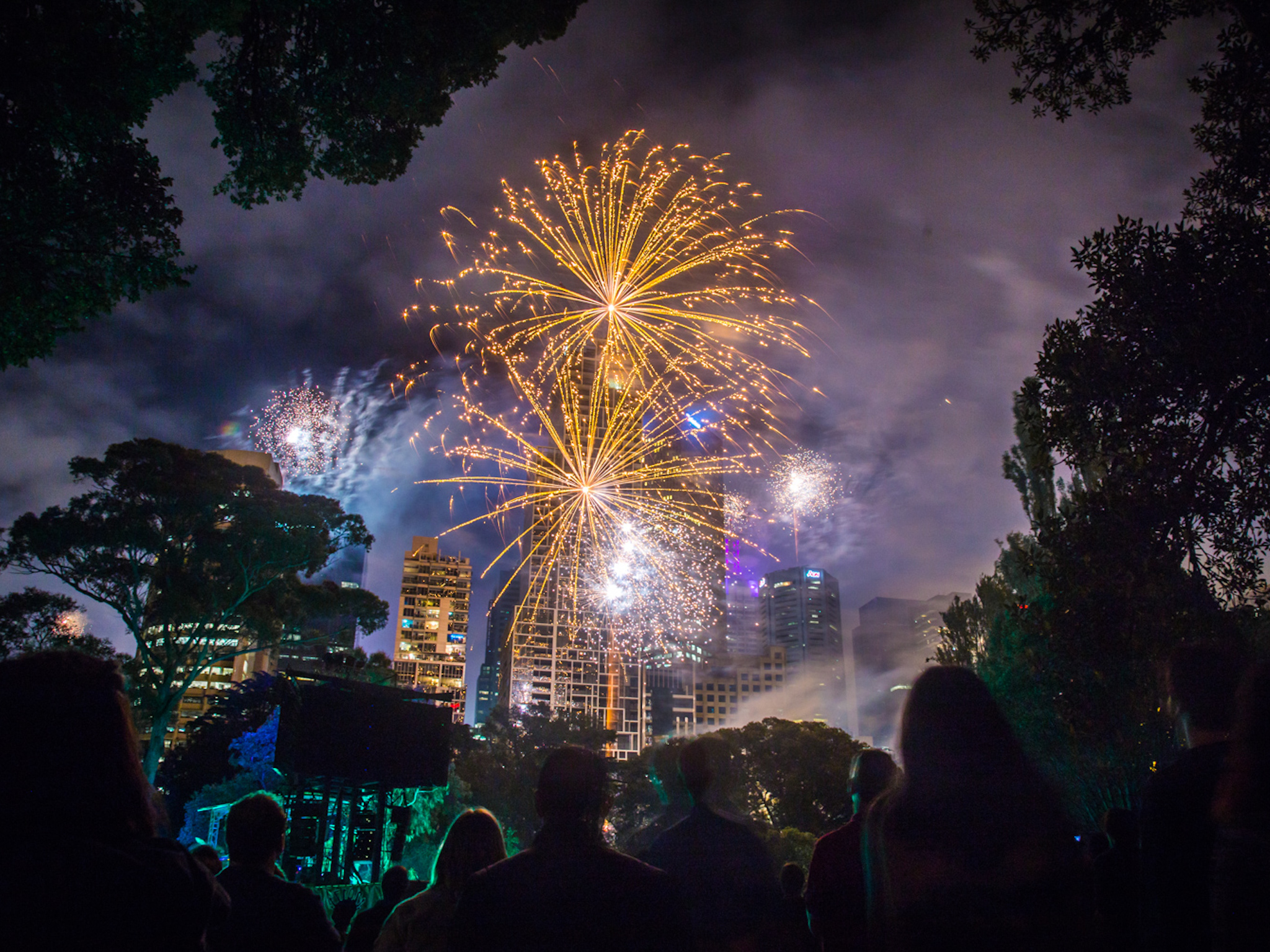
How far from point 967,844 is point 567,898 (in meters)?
1.11

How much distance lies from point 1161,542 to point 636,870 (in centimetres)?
736

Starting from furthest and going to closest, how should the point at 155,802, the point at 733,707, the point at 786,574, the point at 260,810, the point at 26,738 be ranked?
1. the point at 786,574
2. the point at 733,707
3. the point at 260,810
4. the point at 155,802
5. the point at 26,738

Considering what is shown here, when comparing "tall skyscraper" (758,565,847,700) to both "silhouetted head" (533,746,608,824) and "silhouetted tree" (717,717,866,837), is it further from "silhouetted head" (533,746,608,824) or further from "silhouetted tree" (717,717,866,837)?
"silhouetted head" (533,746,608,824)

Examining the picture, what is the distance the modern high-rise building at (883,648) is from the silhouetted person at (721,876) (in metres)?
110

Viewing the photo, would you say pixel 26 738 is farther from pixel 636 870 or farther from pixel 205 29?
pixel 205 29

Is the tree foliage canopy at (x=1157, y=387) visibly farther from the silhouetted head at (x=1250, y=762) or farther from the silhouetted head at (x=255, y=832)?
the silhouetted head at (x=255, y=832)

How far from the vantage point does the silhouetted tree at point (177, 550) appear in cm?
1872

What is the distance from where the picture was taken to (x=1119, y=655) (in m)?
8.06

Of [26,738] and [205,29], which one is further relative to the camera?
[205,29]

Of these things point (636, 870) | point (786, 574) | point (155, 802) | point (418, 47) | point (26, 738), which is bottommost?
point (636, 870)

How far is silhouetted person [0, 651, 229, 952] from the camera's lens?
1721 mm

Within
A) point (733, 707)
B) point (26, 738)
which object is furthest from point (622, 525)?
point (733, 707)

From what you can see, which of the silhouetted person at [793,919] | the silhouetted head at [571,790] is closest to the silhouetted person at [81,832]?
the silhouetted head at [571,790]

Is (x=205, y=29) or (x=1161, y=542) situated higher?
(x=205, y=29)
